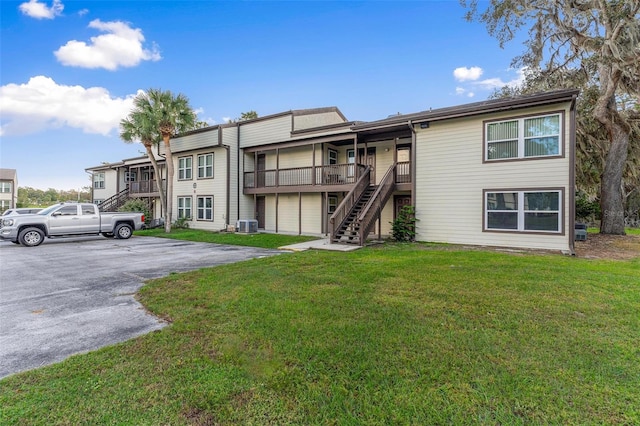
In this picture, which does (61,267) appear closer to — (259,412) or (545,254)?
(259,412)

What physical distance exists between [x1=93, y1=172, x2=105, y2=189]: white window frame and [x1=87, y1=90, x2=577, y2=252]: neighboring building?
14.7 m

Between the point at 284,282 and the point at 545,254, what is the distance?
328 inches

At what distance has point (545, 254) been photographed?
30.2 ft

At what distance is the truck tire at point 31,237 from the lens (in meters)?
12.2

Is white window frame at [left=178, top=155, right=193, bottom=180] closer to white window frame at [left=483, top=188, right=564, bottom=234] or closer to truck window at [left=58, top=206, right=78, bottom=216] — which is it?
truck window at [left=58, top=206, right=78, bottom=216]

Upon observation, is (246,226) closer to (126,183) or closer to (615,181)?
(126,183)

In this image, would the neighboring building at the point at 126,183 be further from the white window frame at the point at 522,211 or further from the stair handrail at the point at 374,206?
the white window frame at the point at 522,211

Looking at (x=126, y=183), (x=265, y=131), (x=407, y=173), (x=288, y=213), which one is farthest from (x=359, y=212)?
(x=126, y=183)

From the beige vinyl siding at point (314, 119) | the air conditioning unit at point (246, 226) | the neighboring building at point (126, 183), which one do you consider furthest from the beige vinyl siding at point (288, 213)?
the neighboring building at point (126, 183)

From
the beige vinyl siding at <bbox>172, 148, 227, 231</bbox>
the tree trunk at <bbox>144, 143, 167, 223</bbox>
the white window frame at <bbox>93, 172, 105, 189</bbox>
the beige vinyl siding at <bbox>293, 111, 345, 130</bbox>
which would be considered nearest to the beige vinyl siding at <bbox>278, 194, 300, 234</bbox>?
the beige vinyl siding at <bbox>172, 148, 227, 231</bbox>

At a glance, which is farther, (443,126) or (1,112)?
(1,112)

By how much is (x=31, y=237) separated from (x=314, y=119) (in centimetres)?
1443

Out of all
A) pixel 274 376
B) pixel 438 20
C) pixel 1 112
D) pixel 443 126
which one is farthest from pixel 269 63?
pixel 274 376

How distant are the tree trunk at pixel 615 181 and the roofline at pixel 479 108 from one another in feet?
29.8
